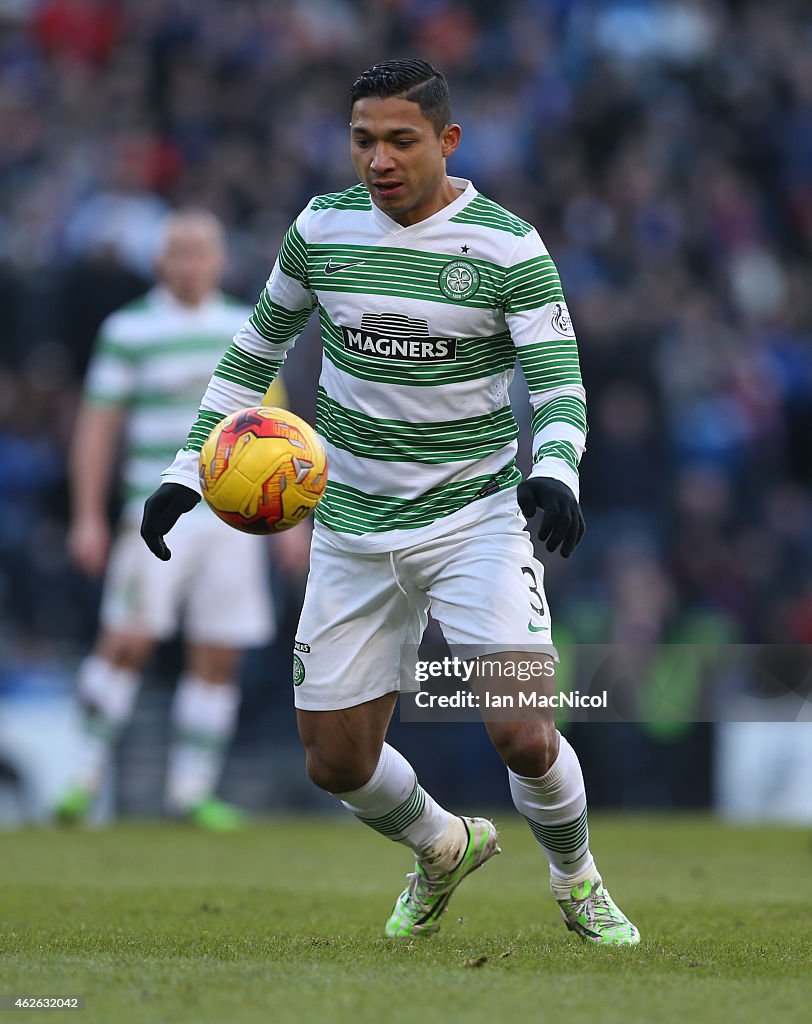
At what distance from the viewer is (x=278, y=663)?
11.3 m

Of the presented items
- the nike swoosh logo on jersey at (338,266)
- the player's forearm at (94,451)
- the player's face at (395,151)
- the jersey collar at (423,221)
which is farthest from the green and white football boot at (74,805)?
the player's face at (395,151)

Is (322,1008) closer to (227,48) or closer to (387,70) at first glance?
(387,70)

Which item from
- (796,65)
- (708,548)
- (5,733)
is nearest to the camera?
(5,733)

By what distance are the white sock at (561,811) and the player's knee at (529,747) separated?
0.05 meters

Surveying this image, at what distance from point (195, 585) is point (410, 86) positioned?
193 inches

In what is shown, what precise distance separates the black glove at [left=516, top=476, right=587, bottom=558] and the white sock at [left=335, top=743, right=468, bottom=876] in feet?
3.53

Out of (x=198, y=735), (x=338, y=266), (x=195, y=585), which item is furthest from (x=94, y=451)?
(x=338, y=266)

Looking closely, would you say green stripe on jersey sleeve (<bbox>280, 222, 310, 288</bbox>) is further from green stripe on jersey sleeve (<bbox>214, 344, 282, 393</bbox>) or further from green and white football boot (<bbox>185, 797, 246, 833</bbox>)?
green and white football boot (<bbox>185, 797, 246, 833</bbox>)

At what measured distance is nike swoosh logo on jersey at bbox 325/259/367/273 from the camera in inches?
209

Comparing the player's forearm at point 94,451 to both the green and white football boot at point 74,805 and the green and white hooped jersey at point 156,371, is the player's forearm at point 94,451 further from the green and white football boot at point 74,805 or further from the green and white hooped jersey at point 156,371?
the green and white football boot at point 74,805

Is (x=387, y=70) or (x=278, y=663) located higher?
(x=387, y=70)

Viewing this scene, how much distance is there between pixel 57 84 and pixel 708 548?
7.26 meters

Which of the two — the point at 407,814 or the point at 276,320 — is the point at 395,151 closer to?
the point at 276,320

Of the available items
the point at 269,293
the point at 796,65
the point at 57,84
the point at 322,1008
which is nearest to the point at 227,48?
the point at 57,84
